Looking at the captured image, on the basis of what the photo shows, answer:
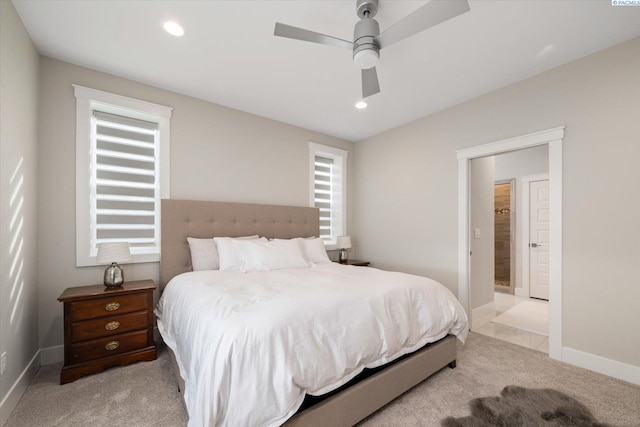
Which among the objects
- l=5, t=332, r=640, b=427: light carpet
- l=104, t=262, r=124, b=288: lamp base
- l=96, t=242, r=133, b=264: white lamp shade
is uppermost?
l=96, t=242, r=133, b=264: white lamp shade

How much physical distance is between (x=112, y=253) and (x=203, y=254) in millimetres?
789

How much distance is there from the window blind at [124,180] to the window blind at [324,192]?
2379 mm

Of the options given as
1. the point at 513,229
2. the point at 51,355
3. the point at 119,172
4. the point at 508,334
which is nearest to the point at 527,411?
the point at 508,334

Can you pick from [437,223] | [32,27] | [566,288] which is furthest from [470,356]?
[32,27]

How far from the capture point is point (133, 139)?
2955 mm

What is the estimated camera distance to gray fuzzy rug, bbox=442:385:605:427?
5.55 ft

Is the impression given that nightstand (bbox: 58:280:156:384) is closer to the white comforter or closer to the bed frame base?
the white comforter

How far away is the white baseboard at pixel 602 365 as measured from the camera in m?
2.20

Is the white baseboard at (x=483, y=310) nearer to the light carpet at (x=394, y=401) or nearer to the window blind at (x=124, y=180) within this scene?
the light carpet at (x=394, y=401)

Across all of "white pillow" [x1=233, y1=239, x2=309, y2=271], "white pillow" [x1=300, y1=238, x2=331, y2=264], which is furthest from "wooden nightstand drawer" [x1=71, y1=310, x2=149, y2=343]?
"white pillow" [x1=300, y1=238, x2=331, y2=264]

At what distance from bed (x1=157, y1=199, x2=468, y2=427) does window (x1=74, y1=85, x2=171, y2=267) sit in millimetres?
257

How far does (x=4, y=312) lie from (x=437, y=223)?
4.13m

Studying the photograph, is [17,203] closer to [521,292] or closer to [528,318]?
[528,318]

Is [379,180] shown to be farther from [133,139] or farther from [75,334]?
[75,334]
